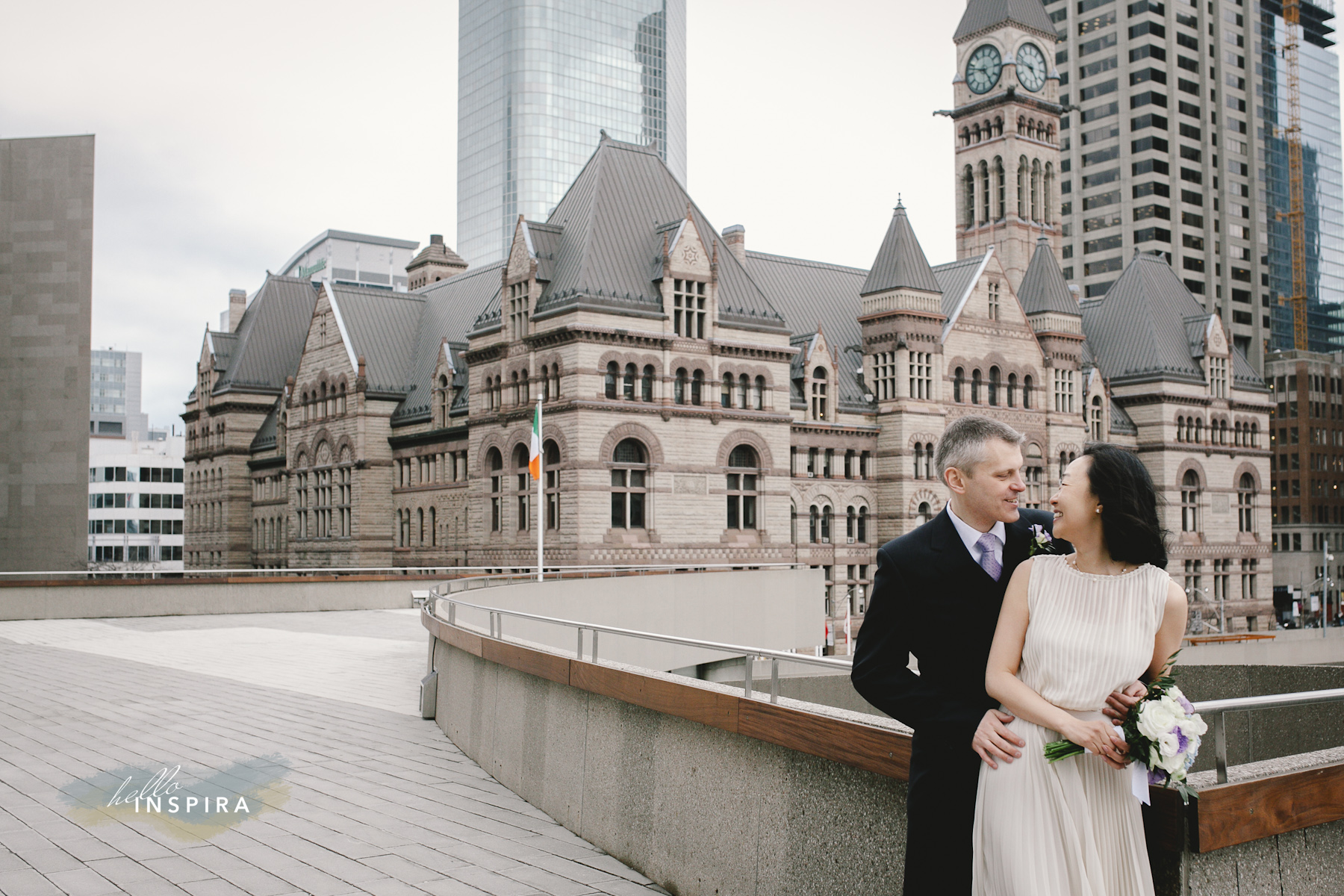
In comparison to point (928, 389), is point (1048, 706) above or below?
below

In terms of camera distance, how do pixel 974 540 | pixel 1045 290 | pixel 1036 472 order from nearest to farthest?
pixel 974 540 < pixel 1036 472 < pixel 1045 290

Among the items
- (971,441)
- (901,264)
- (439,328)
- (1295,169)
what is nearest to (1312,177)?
(1295,169)

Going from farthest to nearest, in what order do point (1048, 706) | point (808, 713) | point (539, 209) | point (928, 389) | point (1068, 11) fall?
point (539, 209) → point (1068, 11) → point (928, 389) → point (808, 713) → point (1048, 706)

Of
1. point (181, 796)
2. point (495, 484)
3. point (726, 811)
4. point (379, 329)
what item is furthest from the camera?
point (379, 329)

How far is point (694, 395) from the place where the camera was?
45.2m

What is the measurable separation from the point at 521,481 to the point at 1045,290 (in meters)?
30.0

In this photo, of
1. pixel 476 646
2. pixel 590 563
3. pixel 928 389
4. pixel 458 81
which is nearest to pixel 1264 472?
pixel 928 389

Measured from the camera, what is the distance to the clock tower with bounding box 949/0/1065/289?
7819 cm

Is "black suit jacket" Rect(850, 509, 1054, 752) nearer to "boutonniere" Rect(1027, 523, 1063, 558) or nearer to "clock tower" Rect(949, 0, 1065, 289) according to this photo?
"boutonniere" Rect(1027, 523, 1063, 558)

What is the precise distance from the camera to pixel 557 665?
930 centimetres

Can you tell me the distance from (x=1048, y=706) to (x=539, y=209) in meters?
163

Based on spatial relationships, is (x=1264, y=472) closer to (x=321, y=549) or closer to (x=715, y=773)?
(x=321, y=549)

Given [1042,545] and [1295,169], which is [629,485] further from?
[1295,169]

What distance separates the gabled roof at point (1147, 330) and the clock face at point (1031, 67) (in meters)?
14.5
